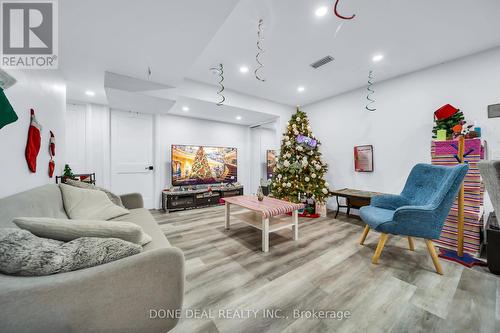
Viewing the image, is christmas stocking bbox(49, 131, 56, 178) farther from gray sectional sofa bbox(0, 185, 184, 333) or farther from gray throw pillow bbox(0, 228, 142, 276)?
gray throw pillow bbox(0, 228, 142, 276)

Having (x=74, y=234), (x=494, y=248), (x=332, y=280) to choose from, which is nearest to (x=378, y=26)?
(x=494, y=248)

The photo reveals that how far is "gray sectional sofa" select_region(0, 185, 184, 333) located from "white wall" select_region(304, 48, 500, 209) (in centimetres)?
378

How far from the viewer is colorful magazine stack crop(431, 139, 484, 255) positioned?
2.14 meters

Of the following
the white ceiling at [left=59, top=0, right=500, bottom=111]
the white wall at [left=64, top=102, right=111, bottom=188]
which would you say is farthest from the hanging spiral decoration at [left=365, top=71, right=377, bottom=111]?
the white wall at [left=64, top=102, right=111, bottom=188]

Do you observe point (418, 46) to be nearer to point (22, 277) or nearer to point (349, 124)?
point (349, 124)

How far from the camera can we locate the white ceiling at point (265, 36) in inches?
69.0

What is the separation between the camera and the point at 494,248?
1812 millimetres

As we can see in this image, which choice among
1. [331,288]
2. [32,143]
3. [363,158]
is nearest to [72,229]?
[32,143]

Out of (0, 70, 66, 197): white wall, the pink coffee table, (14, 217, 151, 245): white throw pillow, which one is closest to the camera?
(14, 217, 151, 245): white throw pillow

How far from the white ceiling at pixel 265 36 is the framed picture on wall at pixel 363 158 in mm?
1340

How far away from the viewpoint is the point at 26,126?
173 cm

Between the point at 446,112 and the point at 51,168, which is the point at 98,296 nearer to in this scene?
the point at 51,168

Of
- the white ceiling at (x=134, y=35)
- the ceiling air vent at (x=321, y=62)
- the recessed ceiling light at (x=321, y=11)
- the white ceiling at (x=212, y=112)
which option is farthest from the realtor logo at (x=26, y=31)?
the ceiling air vent at (x=321, y=62)

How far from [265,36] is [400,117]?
2.70m
